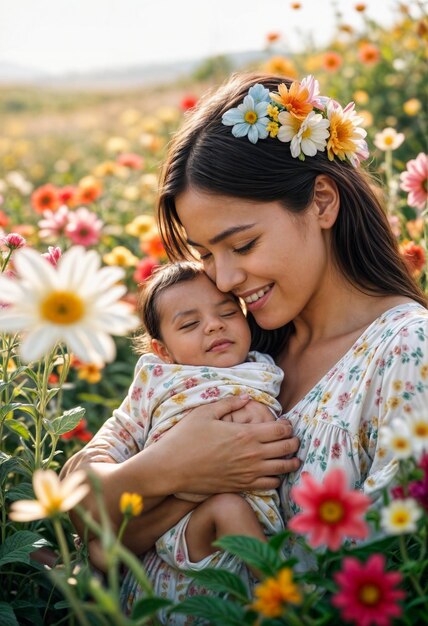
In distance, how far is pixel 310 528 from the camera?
993 millimetres

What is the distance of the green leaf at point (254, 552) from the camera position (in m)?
1.13

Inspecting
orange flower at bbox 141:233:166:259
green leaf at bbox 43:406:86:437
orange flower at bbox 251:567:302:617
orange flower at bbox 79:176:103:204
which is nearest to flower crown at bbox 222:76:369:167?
green leaf at bbox 43:406:86:437

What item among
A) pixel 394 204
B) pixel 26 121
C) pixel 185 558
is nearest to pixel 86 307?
pixel 185 558

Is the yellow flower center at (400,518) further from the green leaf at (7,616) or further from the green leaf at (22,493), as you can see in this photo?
the green leaf at (22,493)

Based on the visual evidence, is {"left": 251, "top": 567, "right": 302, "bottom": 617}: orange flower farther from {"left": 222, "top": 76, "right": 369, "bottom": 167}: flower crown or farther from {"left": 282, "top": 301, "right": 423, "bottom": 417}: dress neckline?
{"left": 222, "top": 76, "right": 369, "bottom": 167}: flower crown

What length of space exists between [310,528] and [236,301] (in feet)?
3.33

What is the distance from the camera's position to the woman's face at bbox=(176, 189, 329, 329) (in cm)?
178

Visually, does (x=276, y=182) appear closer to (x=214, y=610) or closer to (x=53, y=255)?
(x=53, y=255)

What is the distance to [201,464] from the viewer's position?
5.41 feet

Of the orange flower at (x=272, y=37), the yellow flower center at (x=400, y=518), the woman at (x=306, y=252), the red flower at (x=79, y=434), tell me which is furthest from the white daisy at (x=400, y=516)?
the orange flower at (x=272, y=37)

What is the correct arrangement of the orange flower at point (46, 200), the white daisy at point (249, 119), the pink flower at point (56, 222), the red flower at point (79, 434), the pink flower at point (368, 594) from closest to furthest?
1. the pink flower at point (368, 594)
2. the white daisy at point (249, 119)
3. the red flower at point (79, 434)
4. the pink flower at point (56, 222)
5. the orange flower at point (46, 200)

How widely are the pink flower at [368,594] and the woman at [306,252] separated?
2.11 ft

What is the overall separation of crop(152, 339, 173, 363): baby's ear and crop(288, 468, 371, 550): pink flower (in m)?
1.04

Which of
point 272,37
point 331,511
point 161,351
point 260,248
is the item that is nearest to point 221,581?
point 331,511
